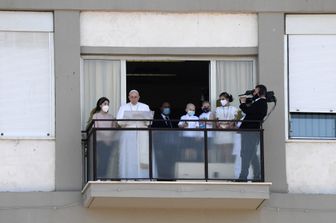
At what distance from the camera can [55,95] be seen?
27875 mm

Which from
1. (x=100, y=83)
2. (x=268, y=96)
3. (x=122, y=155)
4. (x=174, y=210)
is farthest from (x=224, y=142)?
(x=100, y=83)

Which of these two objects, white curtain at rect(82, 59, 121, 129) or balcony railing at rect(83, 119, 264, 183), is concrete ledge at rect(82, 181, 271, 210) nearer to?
balcony railing at rect(83, 119, 264, 183)

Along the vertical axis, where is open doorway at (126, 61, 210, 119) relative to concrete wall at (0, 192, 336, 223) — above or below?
above

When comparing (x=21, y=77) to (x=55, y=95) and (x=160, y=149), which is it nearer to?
(x=55, y=95)

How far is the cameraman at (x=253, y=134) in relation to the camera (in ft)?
88.9

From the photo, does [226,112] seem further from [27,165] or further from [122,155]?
[27,165]

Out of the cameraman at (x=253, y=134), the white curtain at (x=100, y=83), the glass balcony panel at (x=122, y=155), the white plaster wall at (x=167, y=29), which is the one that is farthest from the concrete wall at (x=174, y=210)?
the glass balcony panel at (x=122, y=155)

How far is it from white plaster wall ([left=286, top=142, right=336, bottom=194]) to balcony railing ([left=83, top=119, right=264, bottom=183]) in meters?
1.08

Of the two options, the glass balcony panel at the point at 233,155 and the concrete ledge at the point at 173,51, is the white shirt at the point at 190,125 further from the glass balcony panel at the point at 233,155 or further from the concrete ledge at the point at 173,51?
the concrete ledge at the point at 173,51

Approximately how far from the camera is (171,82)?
30516 mm

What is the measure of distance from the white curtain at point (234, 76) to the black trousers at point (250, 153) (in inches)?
65.3

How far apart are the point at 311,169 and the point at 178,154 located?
→ 2704mm

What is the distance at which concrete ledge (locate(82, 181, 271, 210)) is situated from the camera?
87.2ft

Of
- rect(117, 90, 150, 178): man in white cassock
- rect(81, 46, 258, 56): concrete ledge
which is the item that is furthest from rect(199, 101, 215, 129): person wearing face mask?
rect(117, 90, 150, 178): man in white cassock
